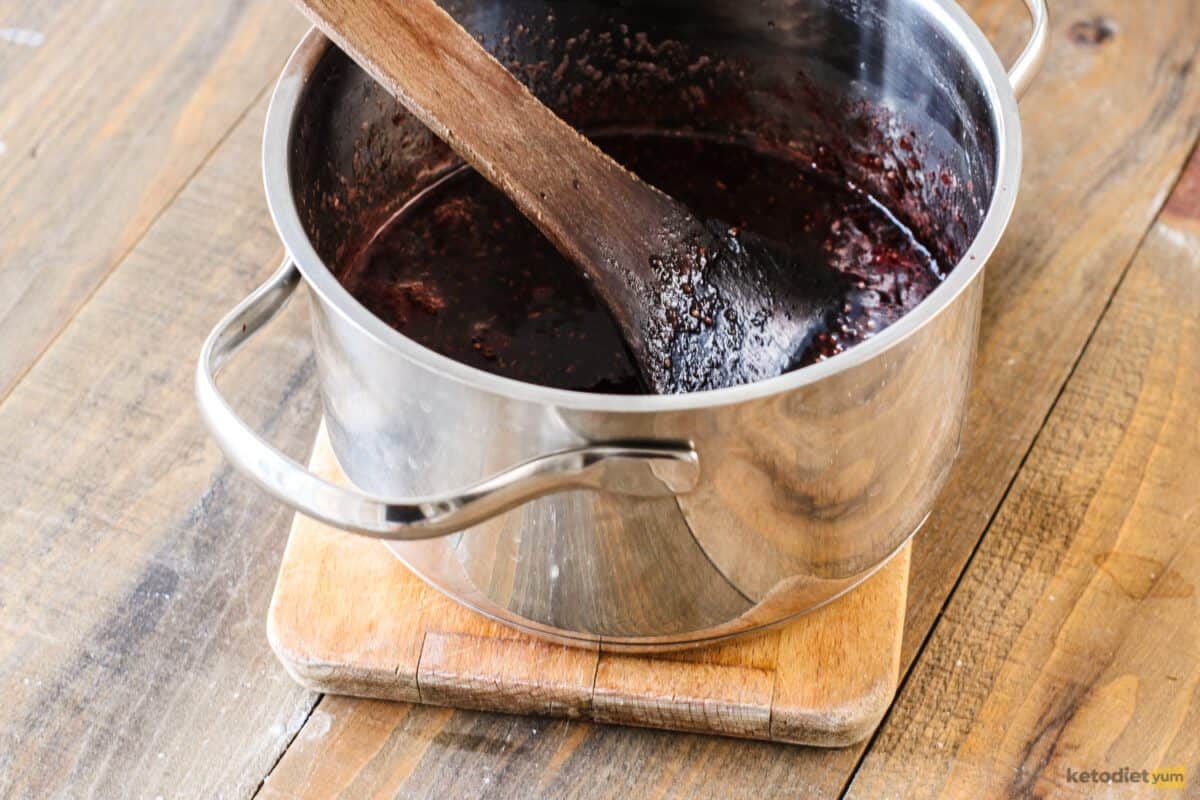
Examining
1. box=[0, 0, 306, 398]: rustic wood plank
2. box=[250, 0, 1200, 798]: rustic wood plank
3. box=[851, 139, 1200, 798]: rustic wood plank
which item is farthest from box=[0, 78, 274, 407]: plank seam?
box=[851, 139, 1200, 798]: rustic wood plank

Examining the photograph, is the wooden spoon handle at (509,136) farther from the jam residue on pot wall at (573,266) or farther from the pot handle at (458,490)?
the pot handle at (458,490)

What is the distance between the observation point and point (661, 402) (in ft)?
1.98

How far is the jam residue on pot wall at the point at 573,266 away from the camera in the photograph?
0.83 metres

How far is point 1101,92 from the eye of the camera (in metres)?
1.09

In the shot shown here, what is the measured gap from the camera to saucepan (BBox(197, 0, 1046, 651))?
0.63 meters

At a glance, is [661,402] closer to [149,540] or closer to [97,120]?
[149,540]

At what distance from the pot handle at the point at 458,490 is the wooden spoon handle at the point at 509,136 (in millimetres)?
176

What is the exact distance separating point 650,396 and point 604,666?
221 mm

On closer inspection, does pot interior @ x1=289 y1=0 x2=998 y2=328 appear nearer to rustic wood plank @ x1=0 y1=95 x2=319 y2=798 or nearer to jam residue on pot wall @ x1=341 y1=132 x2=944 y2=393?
jam residue on pot wall @ x1=341 y1=132 x2=944 y2=393

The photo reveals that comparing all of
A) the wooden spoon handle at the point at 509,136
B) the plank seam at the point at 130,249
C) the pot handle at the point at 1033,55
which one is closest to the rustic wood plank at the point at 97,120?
the plank seam at the point at 130,249

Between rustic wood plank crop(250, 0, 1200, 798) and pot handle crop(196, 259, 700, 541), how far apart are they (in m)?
0.18

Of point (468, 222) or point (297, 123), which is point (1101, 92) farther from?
point (297, 123)

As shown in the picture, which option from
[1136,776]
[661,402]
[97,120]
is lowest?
[1136,776]

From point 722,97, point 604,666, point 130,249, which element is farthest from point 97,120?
point 604,666
